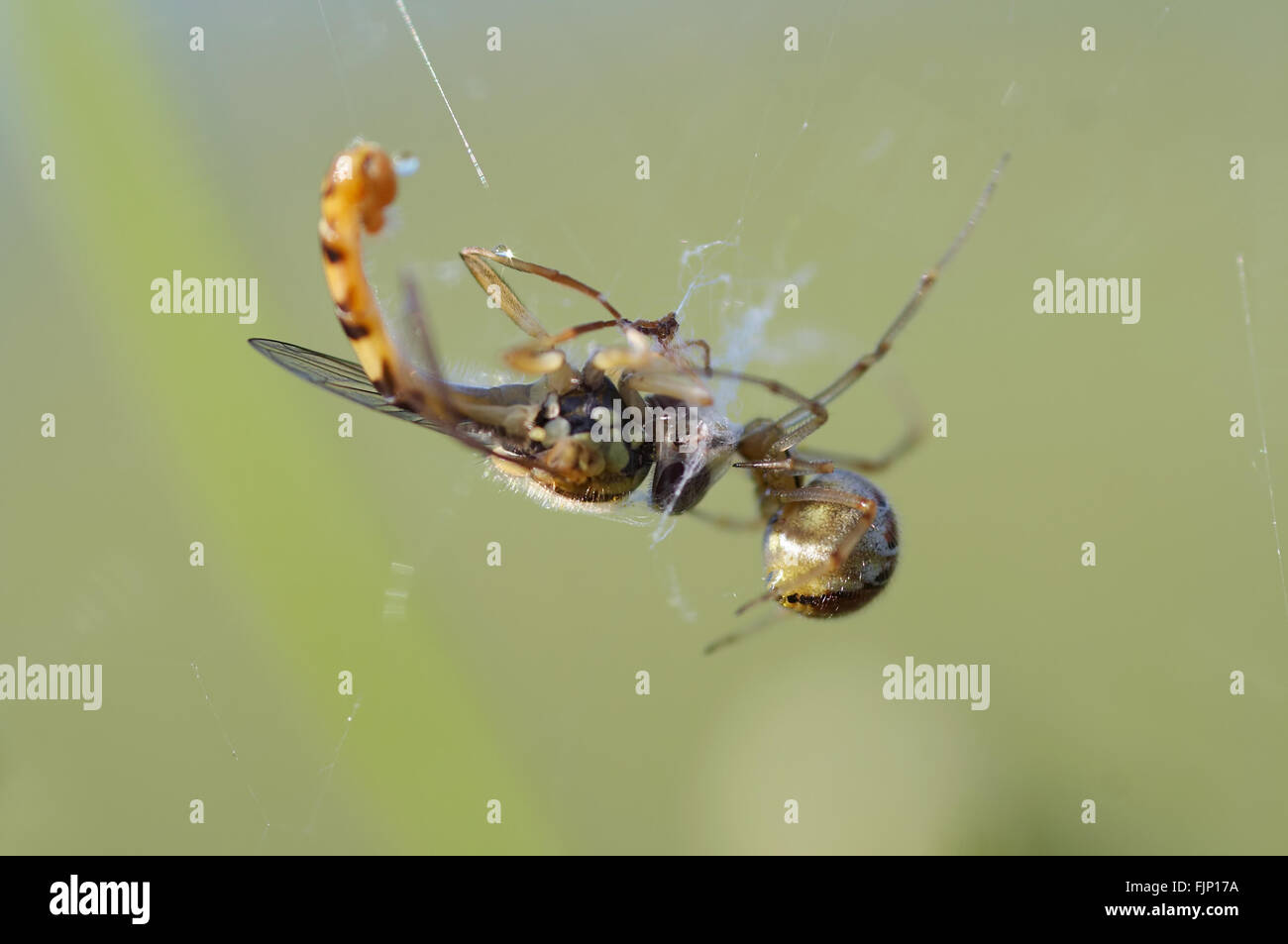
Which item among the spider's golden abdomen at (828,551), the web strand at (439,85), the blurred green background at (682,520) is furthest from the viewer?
the blurred green background at (682,520)

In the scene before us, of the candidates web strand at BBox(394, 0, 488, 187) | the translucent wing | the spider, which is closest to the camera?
the spider

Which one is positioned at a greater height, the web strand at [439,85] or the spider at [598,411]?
the web strand at [439,85]

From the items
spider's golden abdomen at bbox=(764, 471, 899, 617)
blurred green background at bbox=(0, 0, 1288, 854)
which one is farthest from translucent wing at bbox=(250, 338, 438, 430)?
blurred green background at bbox=(0, 0, 1288, 854)

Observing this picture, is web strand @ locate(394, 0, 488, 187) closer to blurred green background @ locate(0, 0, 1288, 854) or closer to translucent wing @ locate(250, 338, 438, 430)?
blurred green background @ locate(0, 0, 1288, 854)

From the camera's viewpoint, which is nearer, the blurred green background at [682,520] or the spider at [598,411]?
the spider at [598,411]

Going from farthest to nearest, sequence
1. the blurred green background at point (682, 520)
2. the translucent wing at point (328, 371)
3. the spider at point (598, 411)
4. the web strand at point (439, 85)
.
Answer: the blurred green background at point (682, 520), the web strand at point (439, 85), the translucent wing at point (328, 371), the spider at point (598, 411)

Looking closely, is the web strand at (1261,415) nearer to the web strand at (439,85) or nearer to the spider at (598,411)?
the spider at (598,411)

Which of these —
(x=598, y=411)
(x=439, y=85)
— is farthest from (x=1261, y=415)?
(x=439, y=85)

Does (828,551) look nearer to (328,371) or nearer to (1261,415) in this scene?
(328,371)

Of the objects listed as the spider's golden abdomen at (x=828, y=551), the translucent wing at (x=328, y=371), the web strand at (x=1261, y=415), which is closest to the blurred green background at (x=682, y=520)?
the web strand at (x=1261, y=415)
